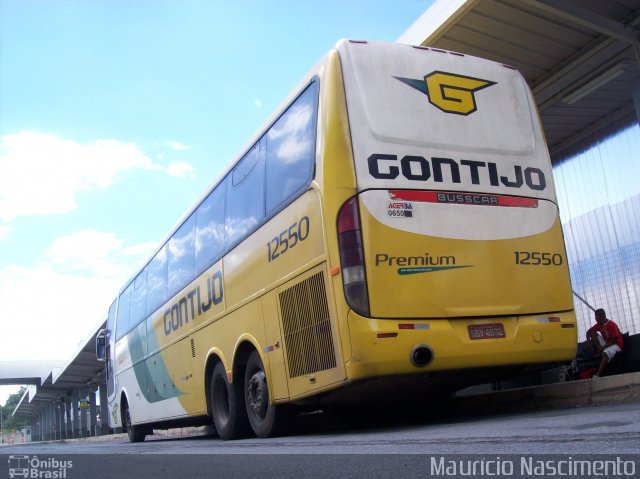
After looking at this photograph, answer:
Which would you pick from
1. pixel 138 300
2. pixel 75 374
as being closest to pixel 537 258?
pixel 138 300

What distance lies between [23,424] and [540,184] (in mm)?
166972

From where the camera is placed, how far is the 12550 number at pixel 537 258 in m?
6.34

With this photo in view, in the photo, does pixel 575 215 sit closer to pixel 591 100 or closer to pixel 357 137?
pixel 591 100

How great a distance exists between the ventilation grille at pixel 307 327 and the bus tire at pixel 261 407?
0.85 meters

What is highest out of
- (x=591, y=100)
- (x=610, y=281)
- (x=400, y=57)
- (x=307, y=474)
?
(x=591, y=100)

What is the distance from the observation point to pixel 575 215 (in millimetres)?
14867

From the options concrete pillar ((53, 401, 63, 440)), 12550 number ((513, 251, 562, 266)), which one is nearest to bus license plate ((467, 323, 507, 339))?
12550 number ((513, 251, 562, 266))

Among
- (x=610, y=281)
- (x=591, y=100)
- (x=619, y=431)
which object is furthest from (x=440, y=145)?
(x=610, y=281)

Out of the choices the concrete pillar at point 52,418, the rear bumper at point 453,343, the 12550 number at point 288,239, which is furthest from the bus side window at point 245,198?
the concrete pillar at point 52,418

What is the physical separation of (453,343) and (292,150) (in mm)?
2445

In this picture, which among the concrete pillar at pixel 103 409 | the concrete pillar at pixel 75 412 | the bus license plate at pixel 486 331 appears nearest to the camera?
the bus license plate at pixel 486 331

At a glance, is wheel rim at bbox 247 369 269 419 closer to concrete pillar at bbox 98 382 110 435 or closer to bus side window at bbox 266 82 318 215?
bus side window at bbox 266 82 318 215

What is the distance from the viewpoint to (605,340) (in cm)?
1042

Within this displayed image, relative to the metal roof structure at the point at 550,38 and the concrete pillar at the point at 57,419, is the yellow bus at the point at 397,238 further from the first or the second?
the concrete pillar at the point at 57,419
